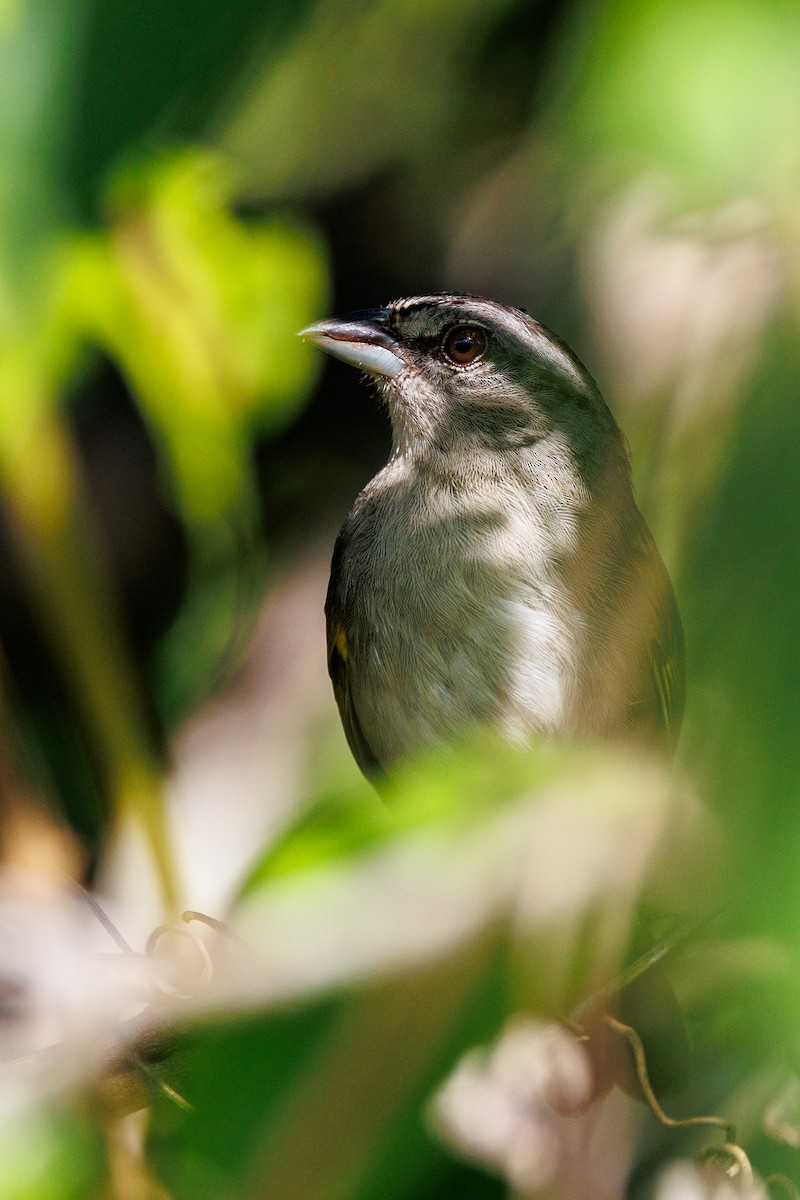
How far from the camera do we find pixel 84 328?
2102mm

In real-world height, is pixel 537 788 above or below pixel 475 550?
above

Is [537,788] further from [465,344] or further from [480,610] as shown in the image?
[465,344]

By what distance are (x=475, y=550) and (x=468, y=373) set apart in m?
0.54

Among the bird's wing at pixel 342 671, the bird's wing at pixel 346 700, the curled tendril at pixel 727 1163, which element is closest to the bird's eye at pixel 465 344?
the bird's wing at pixel 342 671

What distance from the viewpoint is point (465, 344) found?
3.05 meters

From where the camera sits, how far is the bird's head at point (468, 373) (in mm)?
2959

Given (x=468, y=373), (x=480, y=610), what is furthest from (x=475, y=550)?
(x=468, y=373)

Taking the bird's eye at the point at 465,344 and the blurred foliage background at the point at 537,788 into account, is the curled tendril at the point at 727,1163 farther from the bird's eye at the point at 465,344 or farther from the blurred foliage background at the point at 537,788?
the bird's eye at the point at 465,344

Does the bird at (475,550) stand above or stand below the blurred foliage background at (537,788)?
below

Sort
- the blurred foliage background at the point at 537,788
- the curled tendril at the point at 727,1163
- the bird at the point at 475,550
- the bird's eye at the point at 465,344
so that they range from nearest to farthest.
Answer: the blurred foliage background at the point at 537,788 < the curled tendril at the point at 727,1163 < the bird at the point at 475,550 < the bird's eye at the point at 465,344

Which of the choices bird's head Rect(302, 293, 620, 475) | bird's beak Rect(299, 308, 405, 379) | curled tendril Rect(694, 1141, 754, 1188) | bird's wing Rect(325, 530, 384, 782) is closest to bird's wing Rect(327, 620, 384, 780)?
bird's wing Rect(325, 530, 384, 782)

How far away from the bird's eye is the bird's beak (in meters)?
0.13

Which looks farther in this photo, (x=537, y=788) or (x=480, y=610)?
(x=480, y=610)

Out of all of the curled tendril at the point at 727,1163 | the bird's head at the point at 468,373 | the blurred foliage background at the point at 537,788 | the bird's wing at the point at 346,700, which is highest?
the blurred foliage background at the point at 537,788
